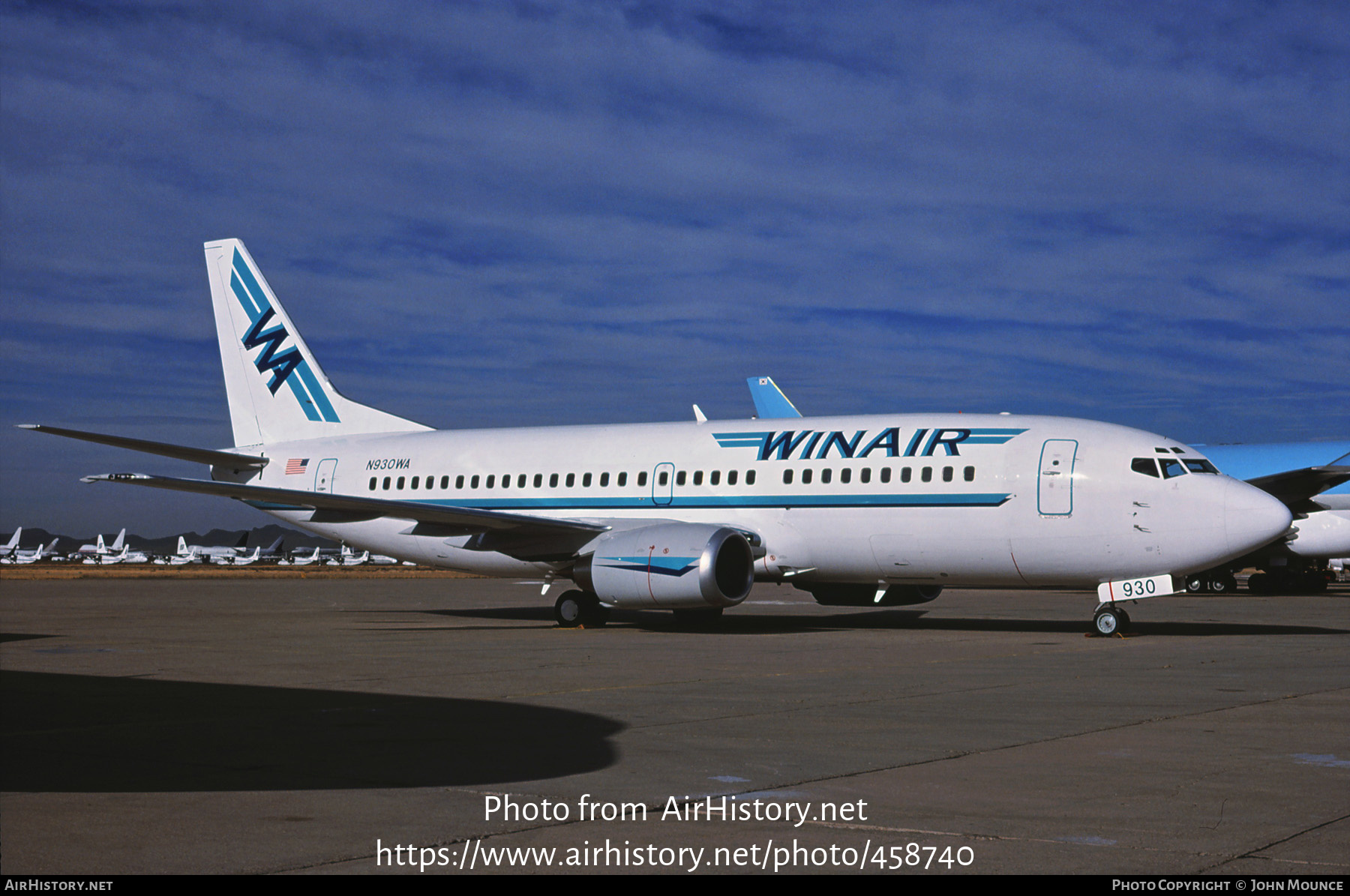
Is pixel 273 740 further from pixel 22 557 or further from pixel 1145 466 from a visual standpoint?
pixel 22 557

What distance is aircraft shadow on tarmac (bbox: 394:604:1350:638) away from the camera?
832 inches

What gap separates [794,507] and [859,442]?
1.58 meters

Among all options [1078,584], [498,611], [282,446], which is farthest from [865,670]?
[282,446]

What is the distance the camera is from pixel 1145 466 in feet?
63.0

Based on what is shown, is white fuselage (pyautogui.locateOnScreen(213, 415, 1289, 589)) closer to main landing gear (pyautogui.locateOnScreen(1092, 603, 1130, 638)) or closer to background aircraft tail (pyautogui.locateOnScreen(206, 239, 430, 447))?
main landing gear (pyautogui.locateOnScreen(1092, 603, 1130, 638))

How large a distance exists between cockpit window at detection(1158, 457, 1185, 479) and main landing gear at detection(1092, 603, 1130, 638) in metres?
2.22

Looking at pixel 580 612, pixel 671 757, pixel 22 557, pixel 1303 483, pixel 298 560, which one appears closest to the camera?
pixel 671 757

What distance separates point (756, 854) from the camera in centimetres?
554

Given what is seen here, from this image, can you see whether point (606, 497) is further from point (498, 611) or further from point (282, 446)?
point (282, 446)

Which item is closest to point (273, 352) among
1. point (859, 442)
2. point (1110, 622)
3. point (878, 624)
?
point (859, 442)

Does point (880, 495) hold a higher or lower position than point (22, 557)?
lower

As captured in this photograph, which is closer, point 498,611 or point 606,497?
point 606,497

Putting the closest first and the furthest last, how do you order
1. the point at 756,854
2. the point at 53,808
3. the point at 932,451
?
1. the point at 756,854
2. the point at 53,808
3. the point at 932,451

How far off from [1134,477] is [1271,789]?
12828 millimetres
